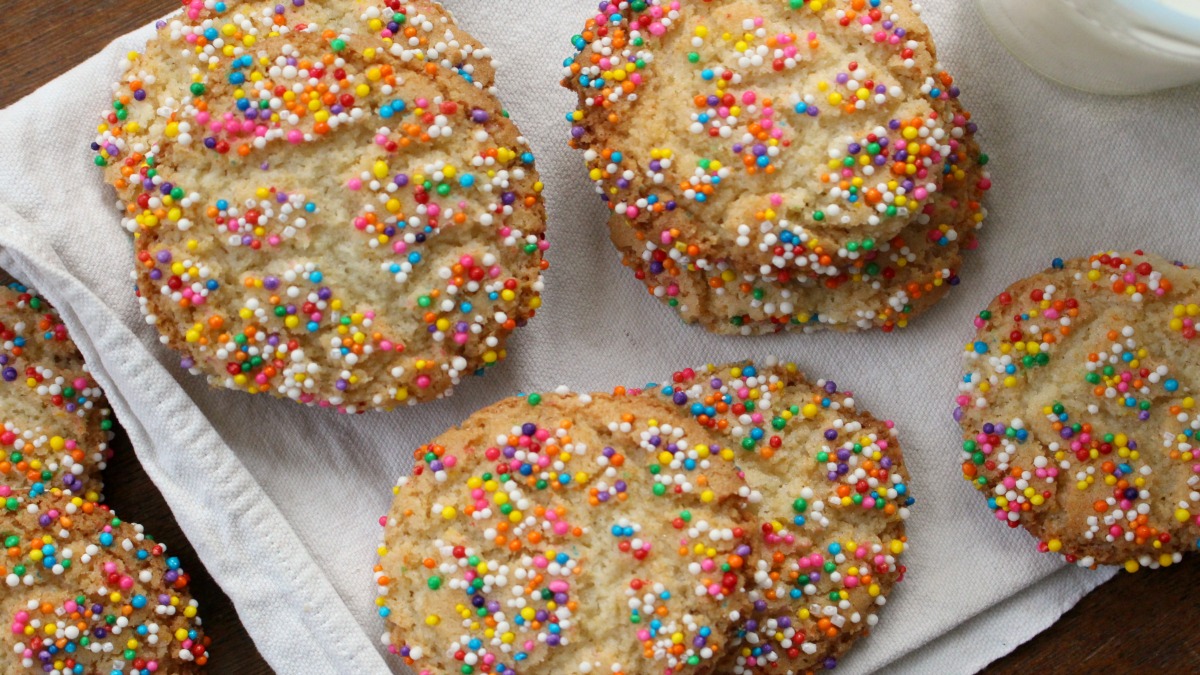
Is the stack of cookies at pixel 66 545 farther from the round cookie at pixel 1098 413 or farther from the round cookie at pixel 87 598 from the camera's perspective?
the round cookie at pixel 1098 413

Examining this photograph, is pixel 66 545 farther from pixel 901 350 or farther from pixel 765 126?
pixel 901 350

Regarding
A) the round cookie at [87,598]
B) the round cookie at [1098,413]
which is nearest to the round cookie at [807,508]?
the round cookie at [1098,413]

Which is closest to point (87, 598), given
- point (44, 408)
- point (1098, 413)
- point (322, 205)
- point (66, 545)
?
point (66, 545)

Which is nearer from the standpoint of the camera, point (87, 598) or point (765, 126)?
point (765, 126)

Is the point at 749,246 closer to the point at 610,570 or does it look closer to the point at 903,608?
the point at 610,570

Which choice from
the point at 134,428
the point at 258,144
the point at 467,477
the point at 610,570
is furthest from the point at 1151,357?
the point at 134,428

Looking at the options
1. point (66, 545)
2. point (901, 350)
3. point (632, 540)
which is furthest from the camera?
point (901, 350)

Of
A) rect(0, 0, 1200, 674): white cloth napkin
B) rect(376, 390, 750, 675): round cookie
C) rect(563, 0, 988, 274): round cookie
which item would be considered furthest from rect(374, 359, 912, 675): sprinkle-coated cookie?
rect(563, 0, 988, 274): round cookie
